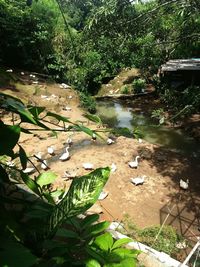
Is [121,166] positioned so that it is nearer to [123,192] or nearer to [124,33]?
[123,192]

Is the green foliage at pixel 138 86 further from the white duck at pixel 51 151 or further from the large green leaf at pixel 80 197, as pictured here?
the large green leaf at pixel 80 197

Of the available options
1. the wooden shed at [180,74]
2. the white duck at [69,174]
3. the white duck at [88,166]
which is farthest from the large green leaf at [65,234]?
the wooden shed at [180,74]

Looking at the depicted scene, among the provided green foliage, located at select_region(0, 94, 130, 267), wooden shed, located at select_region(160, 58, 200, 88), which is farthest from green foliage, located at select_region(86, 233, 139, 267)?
wooden shed, located at select_region(160, 58, 200, 88)

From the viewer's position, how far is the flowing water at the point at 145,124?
8.94 meters

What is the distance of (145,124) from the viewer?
1033 centimetres

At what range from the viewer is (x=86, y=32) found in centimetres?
849

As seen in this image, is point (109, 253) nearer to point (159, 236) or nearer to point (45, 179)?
point (45, 179)

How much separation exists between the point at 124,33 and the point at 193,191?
438 cm

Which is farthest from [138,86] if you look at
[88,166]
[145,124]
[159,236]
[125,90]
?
[159,236]

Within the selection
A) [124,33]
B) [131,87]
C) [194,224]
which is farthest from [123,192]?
[131,87]

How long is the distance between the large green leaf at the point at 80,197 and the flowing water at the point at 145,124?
21.0 ft

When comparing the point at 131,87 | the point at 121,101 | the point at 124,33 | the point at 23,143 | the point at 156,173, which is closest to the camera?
the point at 156,173

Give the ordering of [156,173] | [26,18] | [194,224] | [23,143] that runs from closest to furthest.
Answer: [194,224] → [156,173] → [23,143] → [26,18]

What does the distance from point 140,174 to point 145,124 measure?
4208 mm
